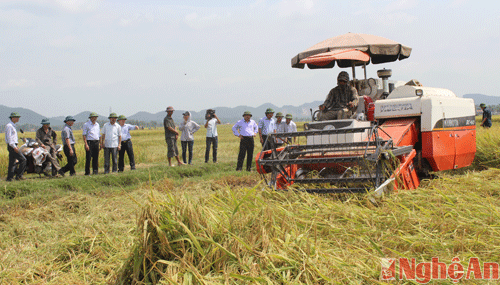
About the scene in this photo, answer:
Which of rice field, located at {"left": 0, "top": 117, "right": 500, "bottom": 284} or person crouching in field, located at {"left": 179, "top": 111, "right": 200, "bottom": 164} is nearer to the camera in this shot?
rice field, located at {"left": 0, "top": 117, "right": 500, "bottom": 284}

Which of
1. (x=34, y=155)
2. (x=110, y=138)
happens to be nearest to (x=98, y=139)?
(x=110, y=138)

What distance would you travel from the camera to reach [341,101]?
7.46 meters

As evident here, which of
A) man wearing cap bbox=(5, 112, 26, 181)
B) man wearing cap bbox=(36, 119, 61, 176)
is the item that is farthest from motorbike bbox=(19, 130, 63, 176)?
man wearing cap bbox=(5, 112, 26, 181)

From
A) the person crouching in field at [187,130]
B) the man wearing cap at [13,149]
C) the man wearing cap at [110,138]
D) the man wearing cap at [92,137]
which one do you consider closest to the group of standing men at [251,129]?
the person crouching in field at [187,130]

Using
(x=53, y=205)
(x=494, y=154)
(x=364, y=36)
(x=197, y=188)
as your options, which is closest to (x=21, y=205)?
(x=53, y=205)

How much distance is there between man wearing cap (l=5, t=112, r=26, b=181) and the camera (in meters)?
10.0

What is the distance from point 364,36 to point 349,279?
7.25 meters

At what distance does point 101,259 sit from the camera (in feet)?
12.6

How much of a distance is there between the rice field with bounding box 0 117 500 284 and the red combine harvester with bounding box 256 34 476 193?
1.48 feet

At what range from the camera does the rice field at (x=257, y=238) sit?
3088 mm

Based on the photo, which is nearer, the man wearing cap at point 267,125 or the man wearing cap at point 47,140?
the man wearing cap at point 47,140

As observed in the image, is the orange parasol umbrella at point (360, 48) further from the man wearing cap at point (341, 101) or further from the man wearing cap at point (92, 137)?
the man wearing cap at point (92, 137)

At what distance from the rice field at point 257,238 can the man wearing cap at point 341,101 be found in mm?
2062

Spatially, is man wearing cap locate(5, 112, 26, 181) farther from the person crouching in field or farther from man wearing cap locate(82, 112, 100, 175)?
the person crouching in field
